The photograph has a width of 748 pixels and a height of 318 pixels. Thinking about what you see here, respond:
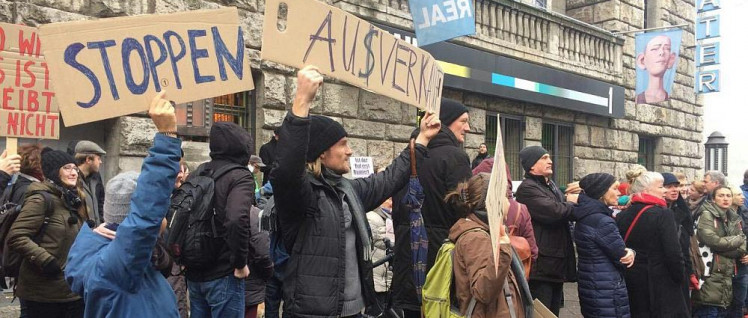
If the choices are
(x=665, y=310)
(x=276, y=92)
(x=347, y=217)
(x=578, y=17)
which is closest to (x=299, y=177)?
(x=347, y=217)

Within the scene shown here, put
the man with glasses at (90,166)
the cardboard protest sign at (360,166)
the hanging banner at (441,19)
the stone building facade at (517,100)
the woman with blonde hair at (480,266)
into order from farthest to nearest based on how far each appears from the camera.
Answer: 1. the hanging banner at (441,19)
2. the cardboard protest sign at (360,166)
3. the stone building facade at (517,100)
4. the man with glasses at (90,166)
5. the woman with blonde hair at (480,266)

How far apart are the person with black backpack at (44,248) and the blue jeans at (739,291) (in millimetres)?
5630

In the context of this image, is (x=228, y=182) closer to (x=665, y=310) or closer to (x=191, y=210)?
(x=191, y=210)

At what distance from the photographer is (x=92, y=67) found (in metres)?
2.37

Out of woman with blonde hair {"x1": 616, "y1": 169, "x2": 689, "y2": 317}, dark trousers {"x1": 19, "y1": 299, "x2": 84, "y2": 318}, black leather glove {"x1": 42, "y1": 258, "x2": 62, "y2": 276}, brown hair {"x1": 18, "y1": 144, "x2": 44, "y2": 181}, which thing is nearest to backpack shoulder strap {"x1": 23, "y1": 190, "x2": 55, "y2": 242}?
black leather glove {"x1": 42, "y1": 258, "x2": 62, "y2": 276}

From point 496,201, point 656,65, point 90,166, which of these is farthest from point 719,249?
point 656,65

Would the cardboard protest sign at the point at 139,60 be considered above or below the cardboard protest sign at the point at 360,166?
above

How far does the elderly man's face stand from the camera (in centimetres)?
1322

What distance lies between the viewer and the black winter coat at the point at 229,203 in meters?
3.56

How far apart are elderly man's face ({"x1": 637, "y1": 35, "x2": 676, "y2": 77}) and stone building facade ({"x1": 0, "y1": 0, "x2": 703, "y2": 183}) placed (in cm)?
80

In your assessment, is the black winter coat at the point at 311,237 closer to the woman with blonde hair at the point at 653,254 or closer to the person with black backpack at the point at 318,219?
the person with black backpack at the point at 318,219

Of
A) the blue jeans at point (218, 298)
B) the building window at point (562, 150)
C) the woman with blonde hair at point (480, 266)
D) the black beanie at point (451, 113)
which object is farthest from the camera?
the building window at point (562, 150)

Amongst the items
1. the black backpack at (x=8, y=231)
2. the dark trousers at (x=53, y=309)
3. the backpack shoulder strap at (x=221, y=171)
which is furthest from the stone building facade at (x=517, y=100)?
the backpack shoulder strap at (x=221, y=171)

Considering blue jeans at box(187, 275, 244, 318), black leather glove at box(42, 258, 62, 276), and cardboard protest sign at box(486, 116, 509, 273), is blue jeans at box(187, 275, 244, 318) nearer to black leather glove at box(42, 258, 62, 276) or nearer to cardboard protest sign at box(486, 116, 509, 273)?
black leather glove at box(42, 258, 62, 276)
